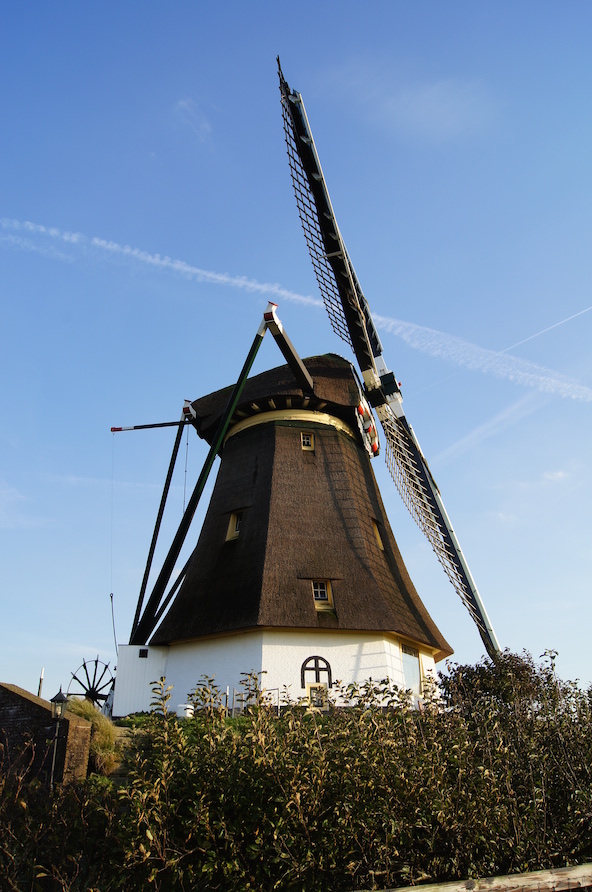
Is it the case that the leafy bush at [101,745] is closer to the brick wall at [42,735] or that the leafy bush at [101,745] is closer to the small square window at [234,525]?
the brick wall at [42,735]

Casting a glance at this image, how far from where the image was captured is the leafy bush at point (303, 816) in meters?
5.79

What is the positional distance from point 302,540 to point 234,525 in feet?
6.99

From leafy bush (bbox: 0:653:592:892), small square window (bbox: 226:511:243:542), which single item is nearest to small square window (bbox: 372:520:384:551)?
small square window (bbox: 226:511:243:542)

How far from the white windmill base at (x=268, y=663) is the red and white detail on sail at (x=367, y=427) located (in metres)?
5.90

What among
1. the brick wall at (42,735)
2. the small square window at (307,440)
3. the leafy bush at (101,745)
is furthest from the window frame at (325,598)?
the brick wall at (42,735)

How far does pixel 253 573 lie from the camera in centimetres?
1560

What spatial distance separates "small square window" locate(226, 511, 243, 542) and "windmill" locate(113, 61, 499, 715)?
4cm

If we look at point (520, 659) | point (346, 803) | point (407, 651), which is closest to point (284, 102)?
point (407, 651)

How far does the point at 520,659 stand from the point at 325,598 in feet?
17.0

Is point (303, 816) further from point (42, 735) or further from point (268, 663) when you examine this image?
point (268, 663)

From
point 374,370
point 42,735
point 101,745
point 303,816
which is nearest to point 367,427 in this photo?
point 374,370

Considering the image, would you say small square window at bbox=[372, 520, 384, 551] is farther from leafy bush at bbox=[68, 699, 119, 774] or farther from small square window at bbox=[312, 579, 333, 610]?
leafy bush at bbox=[68, 699, 119, 774]

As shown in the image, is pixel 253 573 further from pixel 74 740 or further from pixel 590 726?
pixel 590 726

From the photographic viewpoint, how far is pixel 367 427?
20047mm
